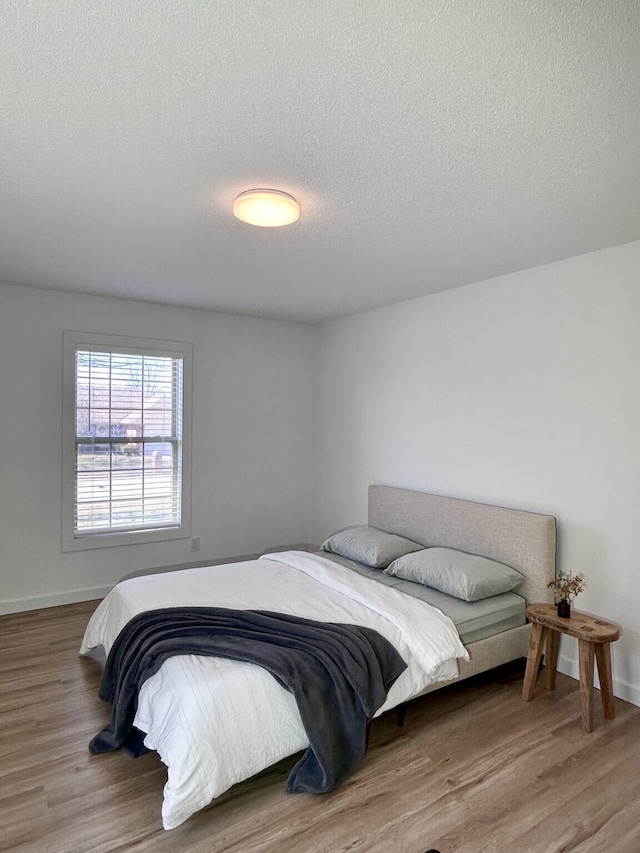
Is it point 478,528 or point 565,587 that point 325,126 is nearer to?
point 565,587

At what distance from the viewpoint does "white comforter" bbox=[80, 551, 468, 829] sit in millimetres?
1868

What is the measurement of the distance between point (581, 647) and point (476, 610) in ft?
1.70

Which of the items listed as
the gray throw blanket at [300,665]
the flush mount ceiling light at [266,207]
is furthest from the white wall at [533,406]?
the flush mount ceiling light at [266,207]

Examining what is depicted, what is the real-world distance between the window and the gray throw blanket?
1.94 meters

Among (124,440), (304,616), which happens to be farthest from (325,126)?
(124,440)

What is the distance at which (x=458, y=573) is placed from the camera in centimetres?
293

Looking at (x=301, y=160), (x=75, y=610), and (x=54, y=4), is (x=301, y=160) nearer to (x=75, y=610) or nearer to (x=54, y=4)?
(x=54, y=4)

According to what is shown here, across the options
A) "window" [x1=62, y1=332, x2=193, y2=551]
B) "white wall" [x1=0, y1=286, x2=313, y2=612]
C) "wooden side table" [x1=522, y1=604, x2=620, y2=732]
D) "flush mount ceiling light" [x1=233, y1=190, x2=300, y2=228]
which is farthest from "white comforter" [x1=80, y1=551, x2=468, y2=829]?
"flush mount ceiling light" [x1=233, y1=190, x2=300, y2=228]

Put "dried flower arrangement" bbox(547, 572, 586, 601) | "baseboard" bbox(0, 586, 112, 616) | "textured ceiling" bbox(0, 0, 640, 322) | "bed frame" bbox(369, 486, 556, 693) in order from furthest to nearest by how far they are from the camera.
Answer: "baseboard" bbox(0, 586, 112, 616), "bed frame" bbox(369, 486, 556, 693), "dried flower arrangement" bbox(547, 572, 586, 601), "textured ceiling" bbox(0, 0, 640, 322)

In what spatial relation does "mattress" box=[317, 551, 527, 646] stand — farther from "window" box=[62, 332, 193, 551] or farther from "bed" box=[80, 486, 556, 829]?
"window" box=[62, 332, 193, 551]

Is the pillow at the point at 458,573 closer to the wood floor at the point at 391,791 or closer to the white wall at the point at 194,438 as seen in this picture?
the wood floor at the point at 391,791

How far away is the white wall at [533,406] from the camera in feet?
9.14

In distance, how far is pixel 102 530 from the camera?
426cm

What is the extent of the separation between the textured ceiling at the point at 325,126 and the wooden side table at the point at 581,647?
1.99 m
